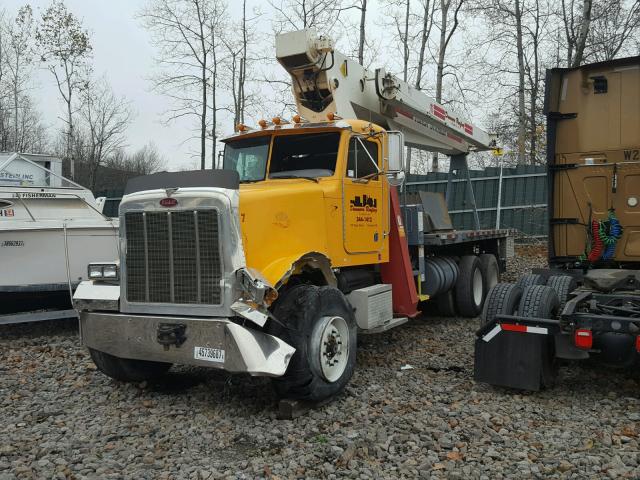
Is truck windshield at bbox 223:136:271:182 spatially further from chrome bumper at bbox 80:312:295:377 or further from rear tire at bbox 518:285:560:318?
rear tire at bbox 518:285:560:318

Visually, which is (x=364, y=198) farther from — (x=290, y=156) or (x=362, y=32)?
(x=362, y=32)

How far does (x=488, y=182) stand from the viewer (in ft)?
51.8

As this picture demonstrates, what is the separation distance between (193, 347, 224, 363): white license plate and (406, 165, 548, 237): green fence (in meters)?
11.8

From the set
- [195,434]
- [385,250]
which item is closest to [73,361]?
[195,434]

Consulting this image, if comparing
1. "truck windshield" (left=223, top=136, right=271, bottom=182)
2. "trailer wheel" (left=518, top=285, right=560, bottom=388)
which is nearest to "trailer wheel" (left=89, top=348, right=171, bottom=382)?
"truck windshield" (left=223, top=136, right=271, bottom=182)

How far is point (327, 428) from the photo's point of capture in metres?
4.33

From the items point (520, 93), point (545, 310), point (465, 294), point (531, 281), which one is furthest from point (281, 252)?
point (520, 93)

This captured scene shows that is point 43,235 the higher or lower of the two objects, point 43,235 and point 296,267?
the higher

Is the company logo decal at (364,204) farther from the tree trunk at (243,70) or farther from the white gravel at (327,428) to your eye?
the tree trunk at (243,70)

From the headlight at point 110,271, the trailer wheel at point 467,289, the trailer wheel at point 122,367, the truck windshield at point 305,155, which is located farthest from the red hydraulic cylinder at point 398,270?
the headlight at point 110,271

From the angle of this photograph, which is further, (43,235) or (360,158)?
(43,235)

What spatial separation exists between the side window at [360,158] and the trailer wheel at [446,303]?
127 inches

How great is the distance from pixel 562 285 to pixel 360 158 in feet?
7.68

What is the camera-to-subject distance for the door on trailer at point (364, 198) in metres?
5.80
